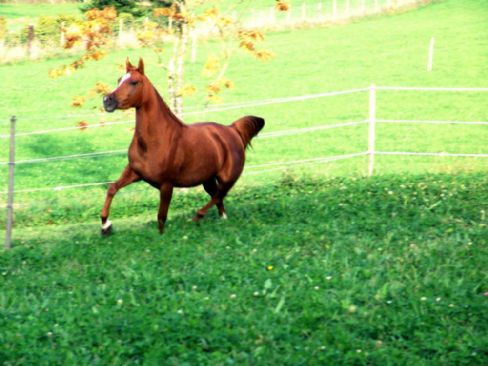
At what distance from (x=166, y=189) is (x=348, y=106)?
60.3 ft

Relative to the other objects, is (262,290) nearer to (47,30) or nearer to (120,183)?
(120,183)

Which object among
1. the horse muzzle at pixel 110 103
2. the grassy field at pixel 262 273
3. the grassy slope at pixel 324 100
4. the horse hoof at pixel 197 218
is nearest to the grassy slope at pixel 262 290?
the grassy field at pixel 262 273

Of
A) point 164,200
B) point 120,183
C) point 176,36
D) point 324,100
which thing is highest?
point 176,36

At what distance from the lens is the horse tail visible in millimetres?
11625

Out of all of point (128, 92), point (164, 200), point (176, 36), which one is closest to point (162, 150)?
point (164, 200)

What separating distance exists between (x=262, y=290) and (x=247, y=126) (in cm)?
404

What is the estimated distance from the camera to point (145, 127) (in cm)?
1020

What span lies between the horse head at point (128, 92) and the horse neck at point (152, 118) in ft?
0.38

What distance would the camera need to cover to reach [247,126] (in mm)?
11664

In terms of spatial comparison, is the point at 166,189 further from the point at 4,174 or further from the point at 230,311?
the point at 4,174

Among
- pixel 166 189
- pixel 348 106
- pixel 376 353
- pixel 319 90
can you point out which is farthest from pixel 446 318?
pixel 319 90

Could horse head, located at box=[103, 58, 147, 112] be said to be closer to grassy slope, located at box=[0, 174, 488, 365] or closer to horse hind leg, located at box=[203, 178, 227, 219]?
grassy slope, located at box=[0, 174, 488, 365]

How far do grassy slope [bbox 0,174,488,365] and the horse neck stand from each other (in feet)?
3.93

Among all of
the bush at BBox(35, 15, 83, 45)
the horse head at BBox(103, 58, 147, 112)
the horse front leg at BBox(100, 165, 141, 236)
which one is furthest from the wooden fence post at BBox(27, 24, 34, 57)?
the horse head at BBox(103, 58, 147, 112)
